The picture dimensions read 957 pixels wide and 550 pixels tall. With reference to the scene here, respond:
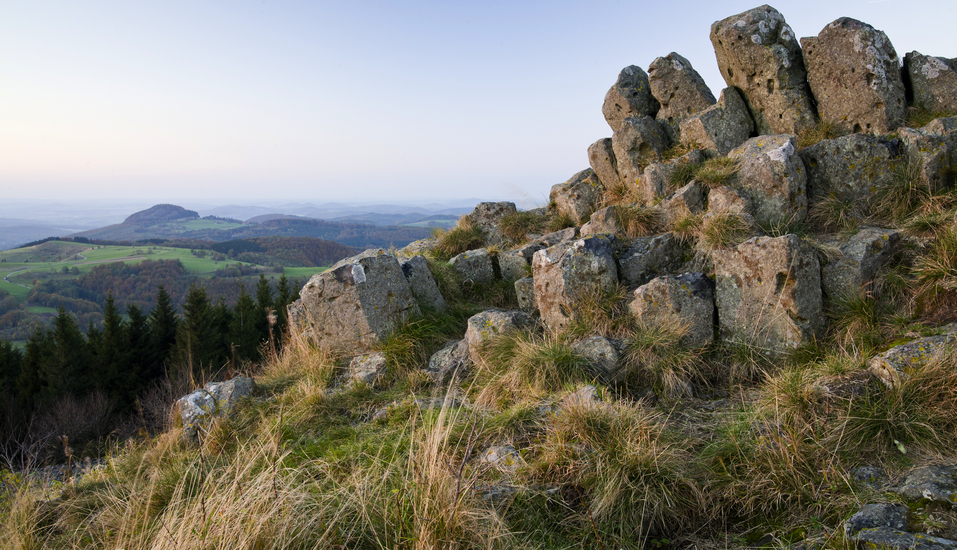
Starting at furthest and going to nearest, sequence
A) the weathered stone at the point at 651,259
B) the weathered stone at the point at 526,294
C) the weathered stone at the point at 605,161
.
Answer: the weathered stone at the point at 605,161
the weathered stone at the point at 526,294
the weathered stone at the point at 651,259

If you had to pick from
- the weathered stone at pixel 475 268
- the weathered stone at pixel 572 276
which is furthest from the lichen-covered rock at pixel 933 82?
the weathered stone at pixel 475 268

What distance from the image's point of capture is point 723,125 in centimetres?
879

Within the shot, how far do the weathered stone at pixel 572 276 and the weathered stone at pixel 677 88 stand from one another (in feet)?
14.8

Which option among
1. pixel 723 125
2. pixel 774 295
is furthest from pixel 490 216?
pixel 774 295

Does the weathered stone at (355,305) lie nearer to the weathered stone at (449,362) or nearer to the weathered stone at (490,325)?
the weathered stone at (449,362)

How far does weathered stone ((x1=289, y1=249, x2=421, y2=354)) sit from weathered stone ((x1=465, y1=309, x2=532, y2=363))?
1.49m

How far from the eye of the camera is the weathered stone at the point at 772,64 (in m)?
8.27

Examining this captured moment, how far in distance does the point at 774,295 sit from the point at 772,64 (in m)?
5.07

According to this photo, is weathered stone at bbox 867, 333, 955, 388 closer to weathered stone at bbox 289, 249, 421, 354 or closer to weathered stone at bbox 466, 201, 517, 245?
weathered stone at bbox 289, 249, 421, 354

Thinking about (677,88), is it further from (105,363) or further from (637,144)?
(105,363)

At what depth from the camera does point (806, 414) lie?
3939mm

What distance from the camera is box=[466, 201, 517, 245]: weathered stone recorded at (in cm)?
1135

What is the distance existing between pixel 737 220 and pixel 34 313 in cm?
11414

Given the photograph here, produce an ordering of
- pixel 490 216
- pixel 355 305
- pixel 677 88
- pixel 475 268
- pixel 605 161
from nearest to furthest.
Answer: pixel 355 305
pixel 475 268
pixel 677 88
pixel 605 161
pixel 490 216
